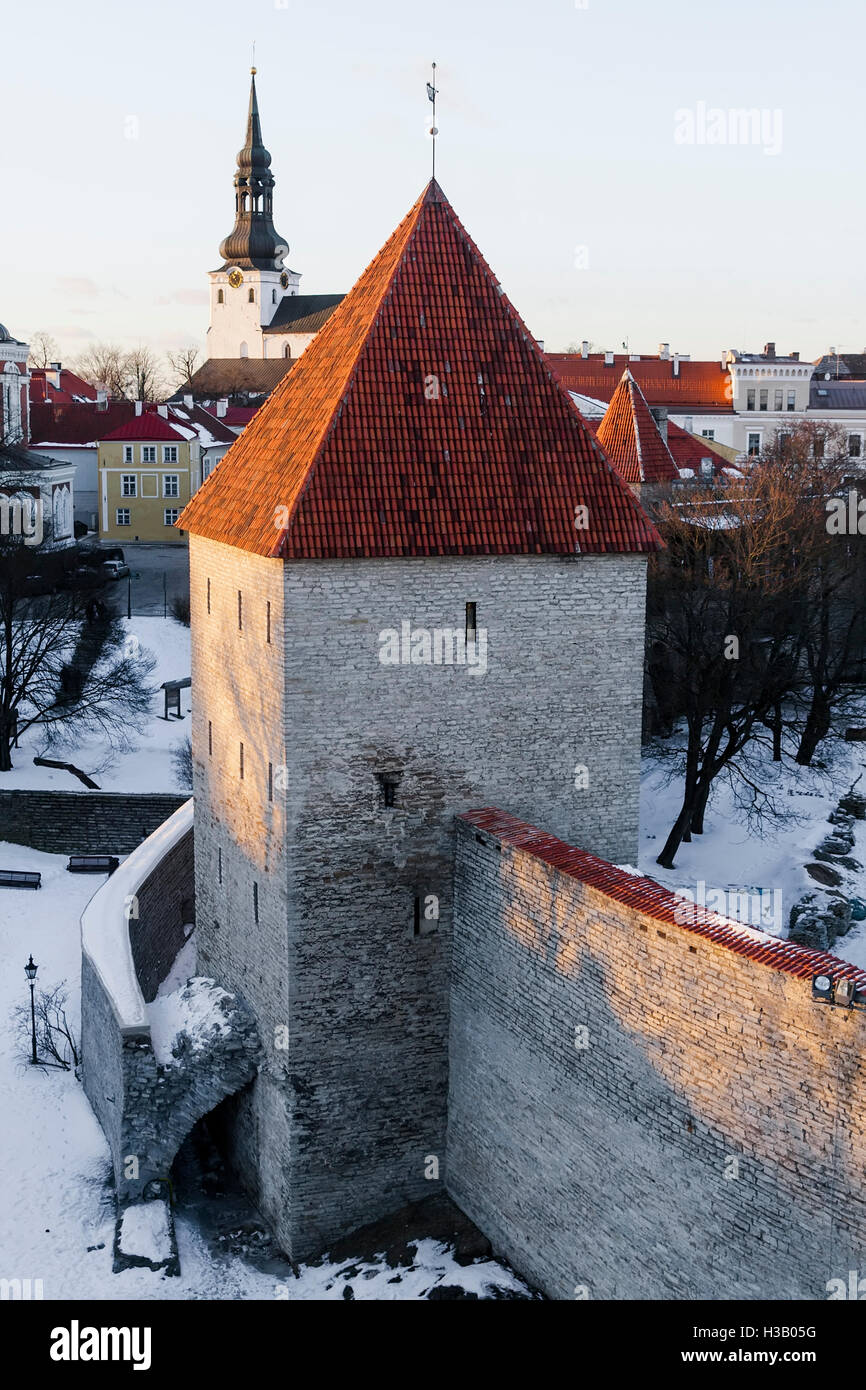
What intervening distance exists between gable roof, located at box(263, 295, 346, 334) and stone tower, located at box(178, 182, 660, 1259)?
276 feet

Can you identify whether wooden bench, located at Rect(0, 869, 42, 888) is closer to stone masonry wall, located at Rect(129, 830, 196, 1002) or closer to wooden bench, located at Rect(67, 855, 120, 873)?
wooden bench, located at Rect(67, 855, 120, 873)

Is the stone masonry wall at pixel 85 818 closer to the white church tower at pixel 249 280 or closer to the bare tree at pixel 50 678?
the bare tree at pixel 50 678

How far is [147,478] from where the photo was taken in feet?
198

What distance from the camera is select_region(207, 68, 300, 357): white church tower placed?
Result: 322ft

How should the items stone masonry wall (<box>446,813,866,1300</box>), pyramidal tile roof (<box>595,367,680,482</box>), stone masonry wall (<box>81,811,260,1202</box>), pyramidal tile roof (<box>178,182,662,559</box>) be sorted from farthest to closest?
1. pyramidal tile roof (<box>595,367,680,482</box>)
2. stone masonry wall (<box>81,811,260,1202</box>)
3. pyramidal tile roof (<box>178,182,662,559</box>)
4. stone masonry wall (<box>446,813,866,1300</box>)

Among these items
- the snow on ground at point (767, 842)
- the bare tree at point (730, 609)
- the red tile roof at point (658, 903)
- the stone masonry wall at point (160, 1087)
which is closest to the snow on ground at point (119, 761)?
the snow on ground at point (767, 842)

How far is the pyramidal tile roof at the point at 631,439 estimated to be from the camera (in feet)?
105

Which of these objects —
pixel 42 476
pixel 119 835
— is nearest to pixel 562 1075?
pixel 119 835

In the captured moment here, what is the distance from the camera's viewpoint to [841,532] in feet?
107

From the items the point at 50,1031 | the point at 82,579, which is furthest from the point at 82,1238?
the point at 82,579

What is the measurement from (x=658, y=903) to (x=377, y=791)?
3.90 metres

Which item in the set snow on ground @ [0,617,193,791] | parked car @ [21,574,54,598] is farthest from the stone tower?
parked car @ [21,574,54,598]

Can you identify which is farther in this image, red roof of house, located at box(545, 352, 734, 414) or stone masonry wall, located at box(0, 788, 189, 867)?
red roof of house, located at box(545, 352, 734, 414)

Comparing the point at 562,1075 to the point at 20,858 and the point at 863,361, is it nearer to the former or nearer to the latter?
the point at 20,858
